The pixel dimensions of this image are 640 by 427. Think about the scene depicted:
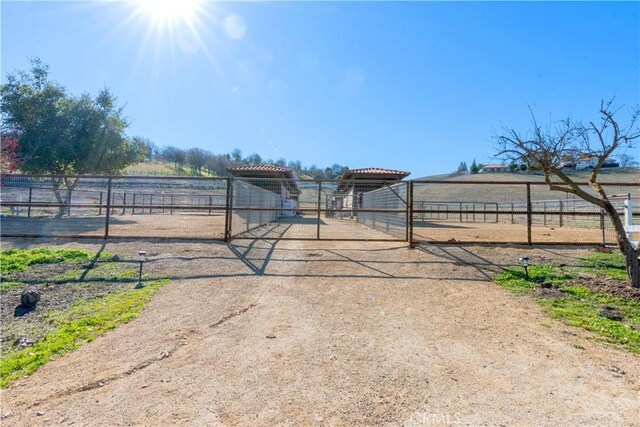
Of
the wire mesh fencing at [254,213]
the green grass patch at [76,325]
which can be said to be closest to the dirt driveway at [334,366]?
the green grass patch at [76,325]

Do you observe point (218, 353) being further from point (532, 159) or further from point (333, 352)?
point (532, 159)

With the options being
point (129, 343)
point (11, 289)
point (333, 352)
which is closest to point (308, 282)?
point (333, 352)

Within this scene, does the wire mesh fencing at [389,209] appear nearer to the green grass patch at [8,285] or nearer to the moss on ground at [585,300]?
the moss on ground at [585,300]

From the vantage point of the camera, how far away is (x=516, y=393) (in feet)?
7.96

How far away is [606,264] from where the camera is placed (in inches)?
248

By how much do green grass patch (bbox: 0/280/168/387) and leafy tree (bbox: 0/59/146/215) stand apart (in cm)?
1402

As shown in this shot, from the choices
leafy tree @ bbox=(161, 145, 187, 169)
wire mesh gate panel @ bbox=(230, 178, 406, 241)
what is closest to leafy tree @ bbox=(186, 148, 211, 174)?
leafy tree @ bbox=(161, 145, 187, 169)

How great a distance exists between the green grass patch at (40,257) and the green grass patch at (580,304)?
24.7 feet

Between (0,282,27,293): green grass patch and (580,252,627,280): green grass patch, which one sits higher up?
(580,252,627,280): green grass patch

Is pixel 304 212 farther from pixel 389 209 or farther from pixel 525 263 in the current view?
pixel 525 263

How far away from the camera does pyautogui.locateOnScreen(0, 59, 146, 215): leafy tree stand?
16266 mm

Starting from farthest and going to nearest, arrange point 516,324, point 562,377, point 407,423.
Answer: point 516,324, point 562,377, point 407,423

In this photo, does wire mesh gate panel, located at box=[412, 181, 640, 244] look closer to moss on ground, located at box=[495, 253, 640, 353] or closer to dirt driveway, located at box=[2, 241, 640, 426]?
moss on ground, located at box=[495, 253, 640, 353]

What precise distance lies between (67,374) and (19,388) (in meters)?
0.30
